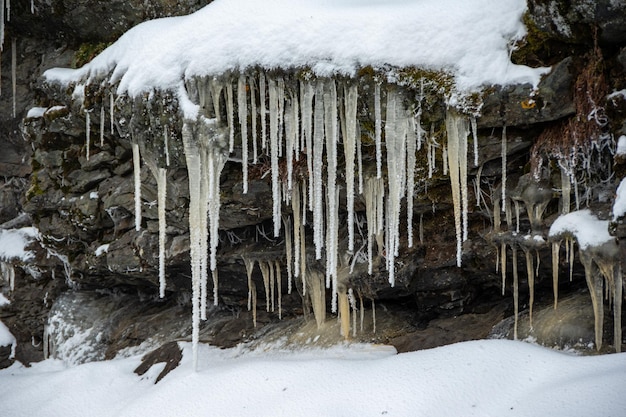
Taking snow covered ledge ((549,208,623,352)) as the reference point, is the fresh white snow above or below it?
above

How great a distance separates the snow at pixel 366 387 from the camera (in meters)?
4.14

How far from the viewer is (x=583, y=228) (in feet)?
15.9

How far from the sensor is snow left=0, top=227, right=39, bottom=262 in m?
9.68

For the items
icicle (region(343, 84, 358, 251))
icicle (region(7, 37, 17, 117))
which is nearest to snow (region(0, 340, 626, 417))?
icicle (region(343, 84, 358, 251))

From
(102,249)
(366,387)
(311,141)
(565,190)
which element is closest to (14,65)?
(102,249)

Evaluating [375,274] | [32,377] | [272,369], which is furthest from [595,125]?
[32,377]

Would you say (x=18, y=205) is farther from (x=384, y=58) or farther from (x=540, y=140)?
(x=540, y=140)

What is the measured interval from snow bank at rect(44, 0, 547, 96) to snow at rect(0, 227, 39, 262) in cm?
528

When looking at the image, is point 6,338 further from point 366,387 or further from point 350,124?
point 350,124

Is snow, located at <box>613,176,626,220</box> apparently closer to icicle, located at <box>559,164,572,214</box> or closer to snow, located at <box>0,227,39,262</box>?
icicle, located at <box>559,164,572,214</box>

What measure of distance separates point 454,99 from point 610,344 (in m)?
2.83

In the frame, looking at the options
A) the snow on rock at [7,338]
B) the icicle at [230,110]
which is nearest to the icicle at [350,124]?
the icicle at [230,110]

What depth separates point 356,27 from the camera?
5.17 m

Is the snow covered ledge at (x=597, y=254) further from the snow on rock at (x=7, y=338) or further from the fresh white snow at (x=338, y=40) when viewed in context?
the snow on rock at (x=7, y=338)
